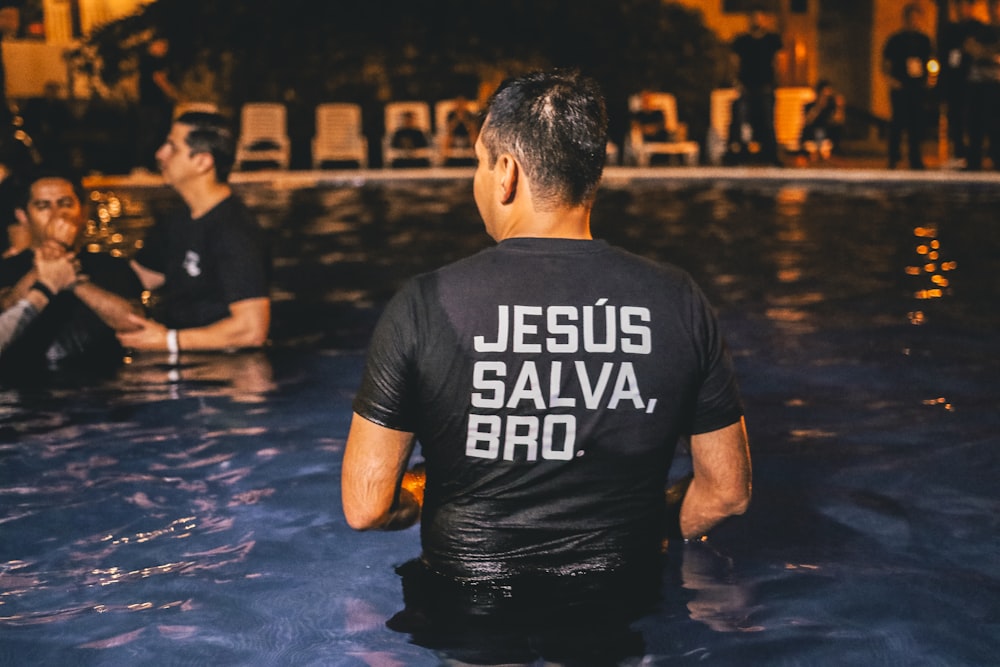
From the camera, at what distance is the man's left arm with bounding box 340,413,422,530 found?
2.51m

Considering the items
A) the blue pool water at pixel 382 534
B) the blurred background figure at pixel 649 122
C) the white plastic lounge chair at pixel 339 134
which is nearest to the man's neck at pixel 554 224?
the blue pool water at pixel 382 534

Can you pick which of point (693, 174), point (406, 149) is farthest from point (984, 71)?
point (406, 149)

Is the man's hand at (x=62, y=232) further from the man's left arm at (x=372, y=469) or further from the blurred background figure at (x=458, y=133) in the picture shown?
the blurred background figure at (x=458, y=133)

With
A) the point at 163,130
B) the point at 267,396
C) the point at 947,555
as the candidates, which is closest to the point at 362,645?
the point at 947,555

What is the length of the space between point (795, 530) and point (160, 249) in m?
3.59

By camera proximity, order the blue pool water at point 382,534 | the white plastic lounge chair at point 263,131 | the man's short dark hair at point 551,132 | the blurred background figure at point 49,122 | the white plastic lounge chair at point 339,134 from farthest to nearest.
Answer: the white plastic lounge chair at point 339,134 < the white plastic lounge chair at point 263,131 < the blurred background figure at point 49,122 < the blue pool water at point 382,534 < the man's short dark hair at point 551,132

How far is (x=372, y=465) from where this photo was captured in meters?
2.53

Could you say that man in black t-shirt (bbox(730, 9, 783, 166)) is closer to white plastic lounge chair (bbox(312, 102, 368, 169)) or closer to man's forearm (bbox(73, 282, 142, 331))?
white plastic lounge chair (bbox(312, 102, 368, 169))

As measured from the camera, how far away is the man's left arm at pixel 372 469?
2508mm

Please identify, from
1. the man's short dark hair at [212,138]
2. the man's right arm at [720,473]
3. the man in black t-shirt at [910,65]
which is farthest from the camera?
the man in black t-shirt at [910,65]

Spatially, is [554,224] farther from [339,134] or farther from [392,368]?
[339,134]

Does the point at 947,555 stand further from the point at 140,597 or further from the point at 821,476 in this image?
the point at 140,597

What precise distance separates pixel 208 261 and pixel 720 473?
3885 mm

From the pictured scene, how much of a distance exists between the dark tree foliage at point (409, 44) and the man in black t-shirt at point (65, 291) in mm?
16449
